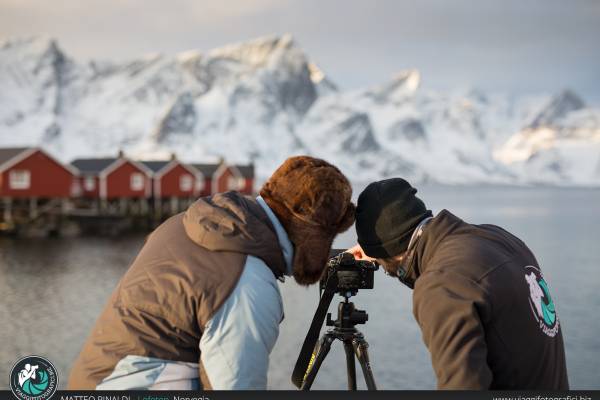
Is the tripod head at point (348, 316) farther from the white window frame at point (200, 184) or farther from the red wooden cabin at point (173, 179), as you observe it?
the white window frame at point (200, 184)

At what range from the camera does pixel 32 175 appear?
43.9m

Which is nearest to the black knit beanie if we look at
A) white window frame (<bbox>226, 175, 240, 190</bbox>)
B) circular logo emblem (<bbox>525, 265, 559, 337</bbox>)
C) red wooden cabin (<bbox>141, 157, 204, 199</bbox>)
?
circular logo emblem (<bbox>525, 265, 559, 337</bbox>)

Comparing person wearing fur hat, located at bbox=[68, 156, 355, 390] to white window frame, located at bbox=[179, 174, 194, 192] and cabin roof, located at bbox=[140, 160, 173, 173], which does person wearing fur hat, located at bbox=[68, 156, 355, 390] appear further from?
white window frame, located at bbox=[179, 174, 194, 192]

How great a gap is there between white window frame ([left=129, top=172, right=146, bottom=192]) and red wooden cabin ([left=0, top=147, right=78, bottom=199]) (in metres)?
5.63

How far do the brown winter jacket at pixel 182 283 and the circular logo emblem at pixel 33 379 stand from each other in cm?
59

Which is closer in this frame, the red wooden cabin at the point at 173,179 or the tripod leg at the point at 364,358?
the tripod leg at the point at 364,358

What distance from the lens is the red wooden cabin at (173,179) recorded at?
54312 mm

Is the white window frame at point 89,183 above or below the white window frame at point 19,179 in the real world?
below

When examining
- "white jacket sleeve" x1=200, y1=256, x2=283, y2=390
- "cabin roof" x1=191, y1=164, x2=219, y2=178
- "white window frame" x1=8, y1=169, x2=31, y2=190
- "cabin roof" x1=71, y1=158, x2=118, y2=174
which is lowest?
"cabin roof" x1=191, y1=164, x2=219, y2=178

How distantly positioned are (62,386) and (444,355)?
587 inches

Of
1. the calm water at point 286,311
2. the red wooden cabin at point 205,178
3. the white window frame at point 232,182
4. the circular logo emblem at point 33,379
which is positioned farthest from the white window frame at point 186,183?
the circular logo emblem at point 33,379

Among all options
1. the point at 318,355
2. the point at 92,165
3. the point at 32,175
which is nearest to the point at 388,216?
the point at 318,355

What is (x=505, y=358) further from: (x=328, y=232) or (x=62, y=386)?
(x=62, y=386)

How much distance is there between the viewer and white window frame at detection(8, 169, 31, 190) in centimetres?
4275
